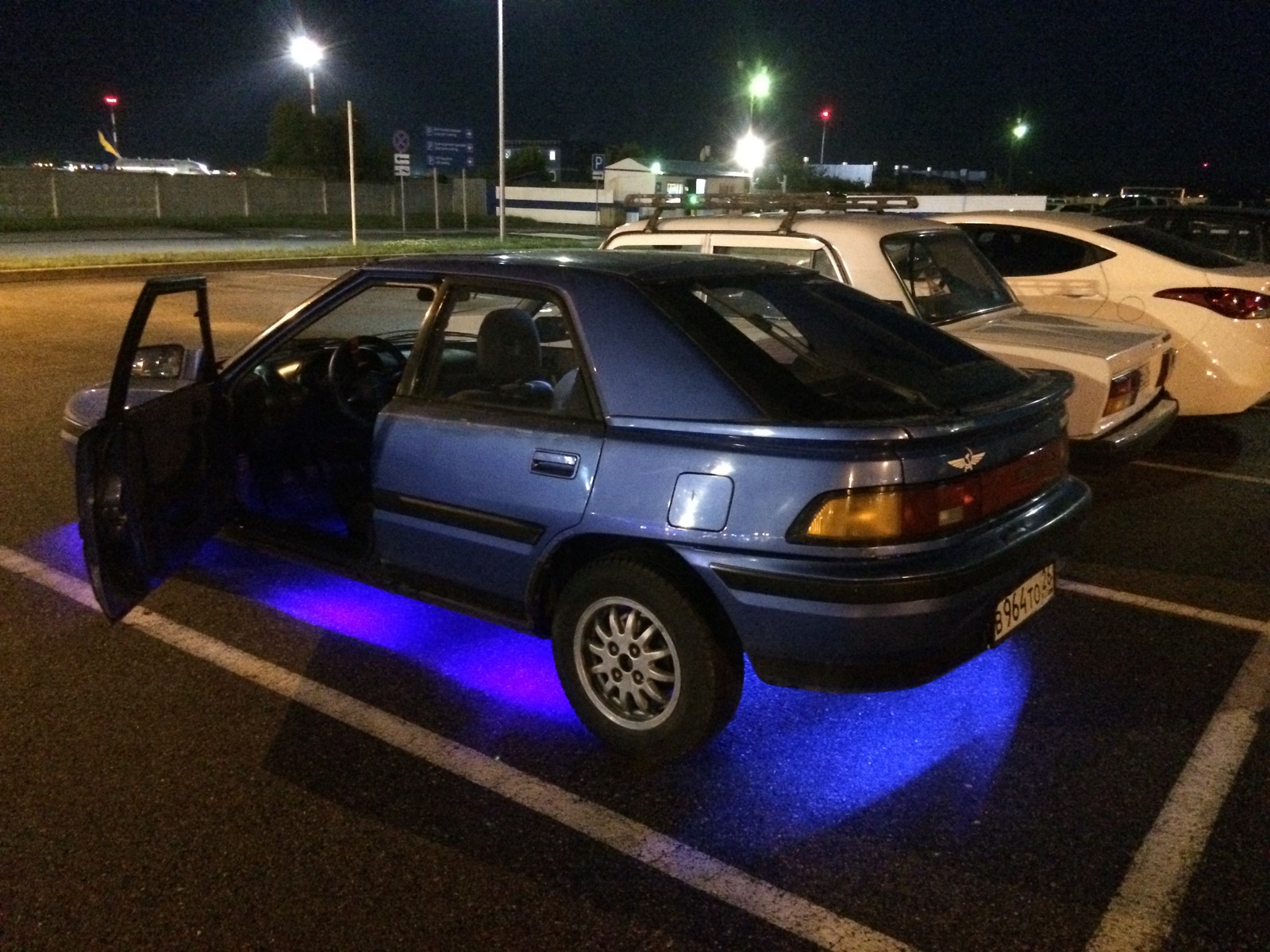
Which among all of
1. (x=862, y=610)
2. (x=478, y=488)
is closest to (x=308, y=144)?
(x=478, y=488)

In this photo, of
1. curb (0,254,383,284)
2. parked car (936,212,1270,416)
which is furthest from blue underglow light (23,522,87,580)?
curb (0,254,383,284)

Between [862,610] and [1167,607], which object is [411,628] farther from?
[1167,607]

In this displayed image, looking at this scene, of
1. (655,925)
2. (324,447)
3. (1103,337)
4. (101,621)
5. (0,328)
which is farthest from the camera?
(0,328)

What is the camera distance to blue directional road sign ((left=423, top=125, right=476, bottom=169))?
36.5 meters

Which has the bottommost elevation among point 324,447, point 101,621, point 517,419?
point 101,621

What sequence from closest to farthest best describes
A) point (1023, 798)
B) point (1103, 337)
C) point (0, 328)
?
1. point (1023, 798)
2. point (1103, 337)
3. point (0, 328)

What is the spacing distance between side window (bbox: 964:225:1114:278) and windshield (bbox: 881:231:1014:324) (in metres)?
1.04

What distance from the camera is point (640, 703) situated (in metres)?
3.27

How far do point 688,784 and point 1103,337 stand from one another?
3621 mm

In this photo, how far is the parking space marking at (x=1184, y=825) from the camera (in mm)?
2562

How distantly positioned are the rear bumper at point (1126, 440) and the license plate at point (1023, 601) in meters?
1.83

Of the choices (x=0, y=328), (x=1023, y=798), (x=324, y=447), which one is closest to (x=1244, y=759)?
(x=1023, y=798)

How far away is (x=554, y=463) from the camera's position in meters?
3.27

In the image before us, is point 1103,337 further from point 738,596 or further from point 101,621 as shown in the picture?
point 101,621
